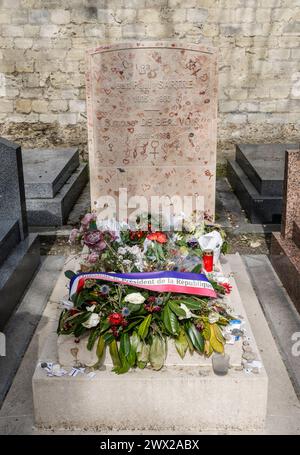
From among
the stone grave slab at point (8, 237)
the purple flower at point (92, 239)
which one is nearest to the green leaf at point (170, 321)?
the purple flower at point (92, 239)

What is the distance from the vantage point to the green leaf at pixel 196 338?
10.3 ft

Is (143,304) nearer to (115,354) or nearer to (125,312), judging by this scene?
(125,312)

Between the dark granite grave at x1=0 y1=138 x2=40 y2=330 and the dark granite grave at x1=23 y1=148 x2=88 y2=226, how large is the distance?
1099 millimetres

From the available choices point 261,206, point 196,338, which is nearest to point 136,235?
point 196,338

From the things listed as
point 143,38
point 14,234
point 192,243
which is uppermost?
point 143,38

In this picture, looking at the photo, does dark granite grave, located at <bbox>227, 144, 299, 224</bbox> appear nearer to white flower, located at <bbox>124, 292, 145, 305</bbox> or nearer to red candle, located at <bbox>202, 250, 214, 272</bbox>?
red candle, located at <bbox>202, 250, 214, 272</bbox>

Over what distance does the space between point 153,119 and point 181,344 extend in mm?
2733

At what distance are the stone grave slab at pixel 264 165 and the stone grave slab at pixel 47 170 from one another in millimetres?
2348

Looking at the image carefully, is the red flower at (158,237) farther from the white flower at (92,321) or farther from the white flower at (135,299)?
the white flower at (92,321)

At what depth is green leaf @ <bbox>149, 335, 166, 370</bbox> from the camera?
Answer: 3123 millimetres

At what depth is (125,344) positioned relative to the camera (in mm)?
3152

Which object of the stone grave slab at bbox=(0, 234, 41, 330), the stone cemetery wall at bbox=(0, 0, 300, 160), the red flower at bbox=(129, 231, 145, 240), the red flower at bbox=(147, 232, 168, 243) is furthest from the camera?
the stone cemetery wall at bbox=(0, 0, 300, 160)

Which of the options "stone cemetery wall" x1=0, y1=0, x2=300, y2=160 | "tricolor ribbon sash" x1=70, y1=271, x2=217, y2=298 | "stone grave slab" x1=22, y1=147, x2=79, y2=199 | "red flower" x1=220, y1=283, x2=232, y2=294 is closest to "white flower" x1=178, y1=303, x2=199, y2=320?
"tricolor ribbon sash" x1=70, y1=271, x2=217, y2=298

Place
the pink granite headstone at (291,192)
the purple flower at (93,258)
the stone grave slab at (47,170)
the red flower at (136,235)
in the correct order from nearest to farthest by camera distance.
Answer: the purple flower at (93,258) < the red flower at (136,235) < the pink granite headstone at (291,192) < the stone grave slab at (47,170)
